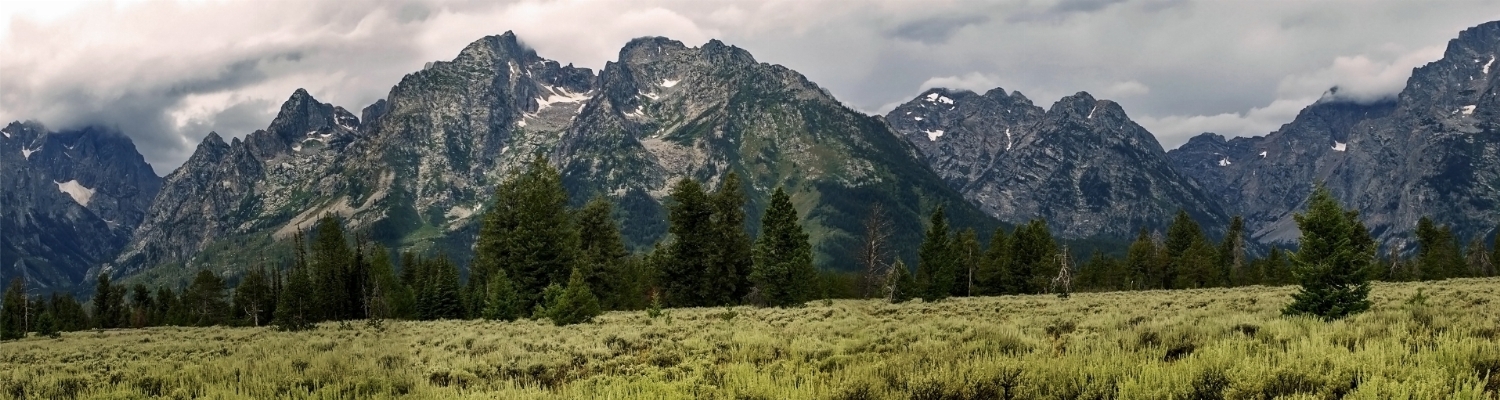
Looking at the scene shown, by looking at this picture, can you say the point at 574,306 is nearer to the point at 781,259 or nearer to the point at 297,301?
the point at 781,259

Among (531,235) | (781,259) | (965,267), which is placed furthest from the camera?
(965,267)

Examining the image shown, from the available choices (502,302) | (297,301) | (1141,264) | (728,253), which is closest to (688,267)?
(728,253)

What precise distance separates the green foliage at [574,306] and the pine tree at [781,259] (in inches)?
597

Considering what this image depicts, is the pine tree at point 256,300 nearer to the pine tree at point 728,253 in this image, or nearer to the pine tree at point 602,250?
the pine tree at point 602,250

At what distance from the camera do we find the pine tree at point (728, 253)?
172 ft

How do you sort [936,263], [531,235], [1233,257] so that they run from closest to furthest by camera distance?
[531,235]
[936,263]
[1233,257]

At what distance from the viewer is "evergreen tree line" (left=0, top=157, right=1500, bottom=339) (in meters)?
44.4

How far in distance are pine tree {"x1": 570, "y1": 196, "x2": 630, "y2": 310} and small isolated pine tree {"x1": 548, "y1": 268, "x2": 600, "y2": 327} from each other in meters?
21.2

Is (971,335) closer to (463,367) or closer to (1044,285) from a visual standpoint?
(463,367)

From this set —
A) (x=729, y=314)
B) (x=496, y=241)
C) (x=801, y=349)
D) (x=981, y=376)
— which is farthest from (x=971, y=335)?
(x=496, y=241)

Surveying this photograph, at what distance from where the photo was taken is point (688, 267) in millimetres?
53188

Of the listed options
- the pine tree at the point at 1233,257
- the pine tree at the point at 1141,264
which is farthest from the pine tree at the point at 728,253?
the pine tree at the point at 1233,257

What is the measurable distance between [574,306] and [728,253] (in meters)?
23.0

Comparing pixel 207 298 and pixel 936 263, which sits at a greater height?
pixel 207 298
